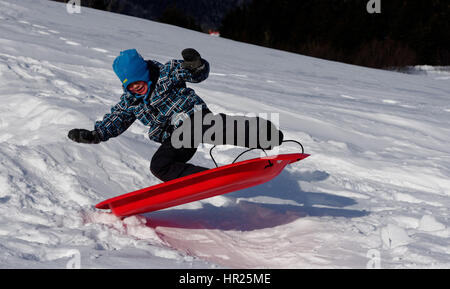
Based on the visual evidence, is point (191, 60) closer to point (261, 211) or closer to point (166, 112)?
point (166, 112)

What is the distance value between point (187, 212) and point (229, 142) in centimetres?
60

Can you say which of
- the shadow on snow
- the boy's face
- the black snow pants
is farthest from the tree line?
the boy's face

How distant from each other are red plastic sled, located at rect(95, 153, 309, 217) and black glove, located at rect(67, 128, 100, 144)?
49cm

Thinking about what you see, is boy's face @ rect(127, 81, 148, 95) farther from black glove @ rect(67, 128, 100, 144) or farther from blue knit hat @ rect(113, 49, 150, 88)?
black glove @ rect(67, 128, 100, 144)

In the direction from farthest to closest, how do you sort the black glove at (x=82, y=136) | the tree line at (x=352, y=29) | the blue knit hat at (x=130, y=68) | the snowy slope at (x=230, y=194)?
the tree line at (x=352, y=29) < the black glove at (x=82, y=136) < the blue knit hat at (x=130, y=68) < the snowy slope at (x=230, y=194)

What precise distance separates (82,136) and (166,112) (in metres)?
0.54

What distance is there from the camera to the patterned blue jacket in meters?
A: 3.20

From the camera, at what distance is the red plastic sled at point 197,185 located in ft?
9.29

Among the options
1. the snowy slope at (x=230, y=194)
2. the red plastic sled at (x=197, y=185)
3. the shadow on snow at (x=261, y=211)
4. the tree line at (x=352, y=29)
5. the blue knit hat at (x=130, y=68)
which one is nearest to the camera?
the snowy slope at (x=230, y=194)

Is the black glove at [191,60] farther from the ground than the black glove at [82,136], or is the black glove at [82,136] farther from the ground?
the black glove at [191,60]

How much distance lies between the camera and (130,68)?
3074 millimetres

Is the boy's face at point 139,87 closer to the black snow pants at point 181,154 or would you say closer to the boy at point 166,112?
the boy at point 166,112

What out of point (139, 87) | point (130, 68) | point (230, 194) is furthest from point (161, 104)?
point (230, 194)

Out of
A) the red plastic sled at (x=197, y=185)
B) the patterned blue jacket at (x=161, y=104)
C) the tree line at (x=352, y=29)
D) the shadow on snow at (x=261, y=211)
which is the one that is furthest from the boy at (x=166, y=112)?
the tree line at (x=352, y=29)
